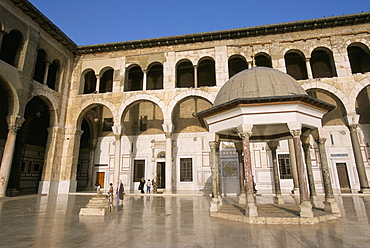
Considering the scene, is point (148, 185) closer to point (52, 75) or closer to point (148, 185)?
point (148, 185)

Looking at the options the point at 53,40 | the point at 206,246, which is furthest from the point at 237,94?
the point at 53,40

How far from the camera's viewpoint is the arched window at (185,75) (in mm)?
18203

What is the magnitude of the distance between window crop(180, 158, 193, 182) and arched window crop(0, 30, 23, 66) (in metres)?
12.3

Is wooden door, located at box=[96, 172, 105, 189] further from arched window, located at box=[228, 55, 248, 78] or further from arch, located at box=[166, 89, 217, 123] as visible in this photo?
arched window, located at box=[228, 55, 248, 78]

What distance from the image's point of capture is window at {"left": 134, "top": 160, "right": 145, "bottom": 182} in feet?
57.2

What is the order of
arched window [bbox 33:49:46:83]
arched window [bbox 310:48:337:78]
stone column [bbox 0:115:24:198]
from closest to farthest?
stone column [bbox 0:115:24:198]
arched window [bbox 33:49:46:83]
arched window [bbox 310:48:337:78]

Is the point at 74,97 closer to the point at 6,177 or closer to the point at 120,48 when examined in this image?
the point at 120,48

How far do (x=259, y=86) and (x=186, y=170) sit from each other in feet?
37.4

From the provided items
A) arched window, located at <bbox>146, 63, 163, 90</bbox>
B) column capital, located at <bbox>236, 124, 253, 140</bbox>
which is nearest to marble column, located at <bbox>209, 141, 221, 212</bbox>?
column capital, located at <bbox>236, 124, 253, 140</bbox>

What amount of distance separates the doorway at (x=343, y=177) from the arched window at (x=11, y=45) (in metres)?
21.5

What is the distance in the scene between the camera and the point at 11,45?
14453 millimetres

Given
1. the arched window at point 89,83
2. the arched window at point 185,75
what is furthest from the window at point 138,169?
the arched window at point 89,83

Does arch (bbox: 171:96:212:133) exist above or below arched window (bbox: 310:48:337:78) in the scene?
below

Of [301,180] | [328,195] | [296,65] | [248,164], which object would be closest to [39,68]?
[248,164]
